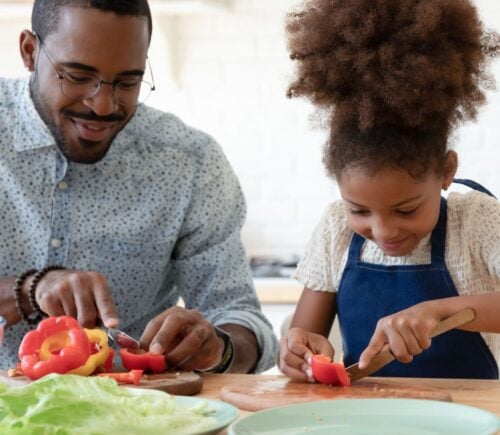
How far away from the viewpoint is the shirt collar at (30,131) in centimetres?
227

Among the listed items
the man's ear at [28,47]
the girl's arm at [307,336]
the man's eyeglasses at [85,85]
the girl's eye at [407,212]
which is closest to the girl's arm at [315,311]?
the girl's arm at [307,336]

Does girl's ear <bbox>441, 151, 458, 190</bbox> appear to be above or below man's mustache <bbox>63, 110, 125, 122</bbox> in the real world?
below

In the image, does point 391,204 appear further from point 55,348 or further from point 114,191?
point 114,191

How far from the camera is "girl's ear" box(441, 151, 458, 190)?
192cm

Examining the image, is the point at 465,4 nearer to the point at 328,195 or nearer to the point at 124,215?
the point at 124,215

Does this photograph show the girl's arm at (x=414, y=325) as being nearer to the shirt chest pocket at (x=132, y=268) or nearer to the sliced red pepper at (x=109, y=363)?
the sliced red pepper at (x=109, y=363)

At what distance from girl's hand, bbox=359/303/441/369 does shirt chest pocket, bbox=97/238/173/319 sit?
2.50ft

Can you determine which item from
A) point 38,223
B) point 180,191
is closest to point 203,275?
point 180,191

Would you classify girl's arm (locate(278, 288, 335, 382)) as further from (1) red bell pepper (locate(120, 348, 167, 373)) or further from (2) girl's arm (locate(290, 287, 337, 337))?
(1) red bell pepper (locate(120, 348, 167, 373))

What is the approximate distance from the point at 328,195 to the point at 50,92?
1925 millimetres

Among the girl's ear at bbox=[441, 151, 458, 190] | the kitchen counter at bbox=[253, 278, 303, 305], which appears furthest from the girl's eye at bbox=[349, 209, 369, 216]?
the kitchen counter at bbox=[253, 278, 303, 305]

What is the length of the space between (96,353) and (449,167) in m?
0.72

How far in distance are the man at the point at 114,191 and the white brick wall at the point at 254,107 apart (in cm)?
156

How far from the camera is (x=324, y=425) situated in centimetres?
129
